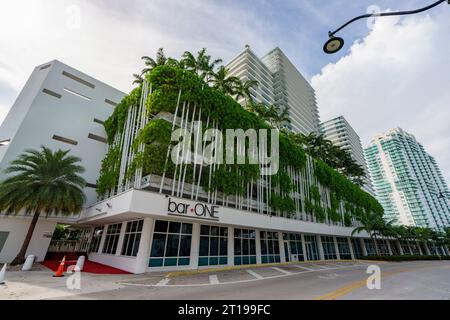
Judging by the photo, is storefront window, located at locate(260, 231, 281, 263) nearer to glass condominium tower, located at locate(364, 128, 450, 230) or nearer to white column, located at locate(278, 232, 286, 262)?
white column, located at locate(278, 232, 286, 262)

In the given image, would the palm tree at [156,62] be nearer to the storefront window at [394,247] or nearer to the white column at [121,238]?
the white column at [121,238]

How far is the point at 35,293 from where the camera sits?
23.7 feet

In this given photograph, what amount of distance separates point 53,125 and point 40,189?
35.2 ft

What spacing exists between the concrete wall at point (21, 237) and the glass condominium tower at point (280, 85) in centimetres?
5031

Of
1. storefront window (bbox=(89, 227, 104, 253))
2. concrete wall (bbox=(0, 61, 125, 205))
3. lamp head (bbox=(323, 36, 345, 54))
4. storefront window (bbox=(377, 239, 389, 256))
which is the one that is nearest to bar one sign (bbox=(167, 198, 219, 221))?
lamp head (bbox=(323, 36, 345, 54))

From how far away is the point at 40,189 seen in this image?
53.6 ft

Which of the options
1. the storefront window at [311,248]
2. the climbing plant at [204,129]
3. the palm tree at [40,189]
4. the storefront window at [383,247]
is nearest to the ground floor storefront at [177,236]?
the storefront window at [311,248]

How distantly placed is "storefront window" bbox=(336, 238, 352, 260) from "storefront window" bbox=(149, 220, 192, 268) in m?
27.0

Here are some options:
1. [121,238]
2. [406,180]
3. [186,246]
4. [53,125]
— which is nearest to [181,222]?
[186,246]

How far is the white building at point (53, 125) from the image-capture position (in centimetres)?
1888

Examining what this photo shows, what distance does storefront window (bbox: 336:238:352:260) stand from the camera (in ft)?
102

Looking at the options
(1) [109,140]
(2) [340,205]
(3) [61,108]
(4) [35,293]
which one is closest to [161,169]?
(4) [35,293]
